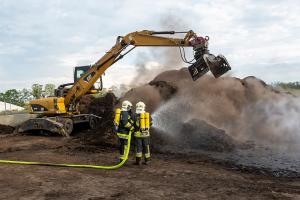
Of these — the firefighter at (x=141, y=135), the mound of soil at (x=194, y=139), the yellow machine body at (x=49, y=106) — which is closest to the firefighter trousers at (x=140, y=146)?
the firefighter at (x=141, y=135)

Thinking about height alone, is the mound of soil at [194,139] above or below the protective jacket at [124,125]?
below

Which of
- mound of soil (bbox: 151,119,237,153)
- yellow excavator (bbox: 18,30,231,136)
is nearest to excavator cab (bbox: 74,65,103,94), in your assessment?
yellow excavator (bbox: 18,30,231,136)

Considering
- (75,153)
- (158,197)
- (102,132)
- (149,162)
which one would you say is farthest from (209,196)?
(102,132)

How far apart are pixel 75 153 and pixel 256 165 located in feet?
21.0

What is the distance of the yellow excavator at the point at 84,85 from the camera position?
14.3 metres

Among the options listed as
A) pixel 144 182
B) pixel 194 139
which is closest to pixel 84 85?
pixel 194 139

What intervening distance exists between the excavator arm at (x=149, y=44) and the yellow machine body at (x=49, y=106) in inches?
15.8

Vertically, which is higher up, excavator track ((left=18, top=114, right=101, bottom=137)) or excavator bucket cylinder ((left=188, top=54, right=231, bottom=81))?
excavator bucket cylinder ((left=188, top=54, right=231, bottom=81))

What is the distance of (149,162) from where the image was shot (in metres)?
10.4

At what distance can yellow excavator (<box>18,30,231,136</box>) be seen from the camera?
1434cm

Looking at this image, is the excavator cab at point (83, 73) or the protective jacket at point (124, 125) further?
the excavator cab at point (83, 73)

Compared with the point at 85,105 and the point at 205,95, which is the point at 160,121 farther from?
the point at 85,105

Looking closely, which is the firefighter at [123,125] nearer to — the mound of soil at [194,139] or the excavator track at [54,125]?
the mound of soil at [194,139]

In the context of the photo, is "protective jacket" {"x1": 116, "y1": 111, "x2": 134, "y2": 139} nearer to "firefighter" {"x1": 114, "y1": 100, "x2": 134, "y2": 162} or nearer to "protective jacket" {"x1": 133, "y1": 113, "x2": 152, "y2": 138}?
"firefighter" {"x1": 114, "y1": 100, "x2": 134, "y2": 162}
